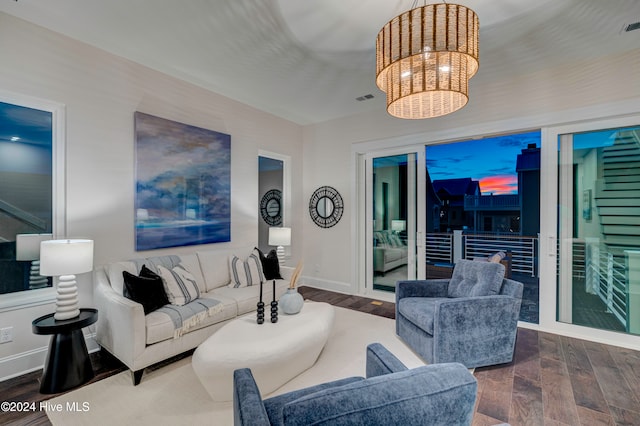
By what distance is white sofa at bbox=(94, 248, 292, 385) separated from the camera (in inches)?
92.1

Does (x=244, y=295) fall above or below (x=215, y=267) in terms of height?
below

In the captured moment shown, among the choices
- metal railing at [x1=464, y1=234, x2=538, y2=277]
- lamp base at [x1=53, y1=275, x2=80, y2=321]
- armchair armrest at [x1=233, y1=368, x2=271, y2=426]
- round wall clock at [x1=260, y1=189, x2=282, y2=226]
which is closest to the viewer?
armchair armrest at [x1=233, y1=368, x2=271, y2=426]

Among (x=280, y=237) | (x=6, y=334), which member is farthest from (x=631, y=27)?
(x=6, y=334)

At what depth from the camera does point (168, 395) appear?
2217 mm

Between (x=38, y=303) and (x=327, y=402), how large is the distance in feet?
10.3

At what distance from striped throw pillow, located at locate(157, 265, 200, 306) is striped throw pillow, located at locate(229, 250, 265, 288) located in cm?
62

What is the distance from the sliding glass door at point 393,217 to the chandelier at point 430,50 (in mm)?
2470

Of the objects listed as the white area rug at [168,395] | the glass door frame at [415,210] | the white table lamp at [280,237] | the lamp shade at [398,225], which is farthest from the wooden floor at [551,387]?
the white table lamp at [280,237]

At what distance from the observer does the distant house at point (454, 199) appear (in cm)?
441

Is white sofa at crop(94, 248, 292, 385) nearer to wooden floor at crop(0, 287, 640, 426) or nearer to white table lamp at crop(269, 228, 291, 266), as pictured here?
wooden floor at crop(0, 287, 640, 426)

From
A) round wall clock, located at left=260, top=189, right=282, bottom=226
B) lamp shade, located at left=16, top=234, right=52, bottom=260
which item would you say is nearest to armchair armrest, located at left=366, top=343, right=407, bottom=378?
lamp shade, located at left=16, top=234, right=52, bottom=260

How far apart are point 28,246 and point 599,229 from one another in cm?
569

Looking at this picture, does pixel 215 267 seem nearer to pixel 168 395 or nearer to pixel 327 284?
pixel 168 395

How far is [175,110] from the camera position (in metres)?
3.63
